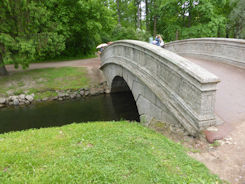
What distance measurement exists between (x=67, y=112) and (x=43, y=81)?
481cm

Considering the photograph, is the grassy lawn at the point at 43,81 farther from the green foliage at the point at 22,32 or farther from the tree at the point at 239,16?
the tree at the point at 239,16

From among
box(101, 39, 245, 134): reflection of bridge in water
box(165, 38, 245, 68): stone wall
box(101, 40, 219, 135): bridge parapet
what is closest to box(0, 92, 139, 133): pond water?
box(101, 39, 245, 134): reflection of bridge in water

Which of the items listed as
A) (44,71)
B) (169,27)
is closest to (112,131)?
(44,71)

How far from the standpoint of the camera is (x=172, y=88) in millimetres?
4957

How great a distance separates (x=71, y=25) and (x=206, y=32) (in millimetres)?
13823

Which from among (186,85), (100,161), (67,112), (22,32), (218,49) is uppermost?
(22,32)

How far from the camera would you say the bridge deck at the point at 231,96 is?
4.49m

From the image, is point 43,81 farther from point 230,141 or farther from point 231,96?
point 230,141

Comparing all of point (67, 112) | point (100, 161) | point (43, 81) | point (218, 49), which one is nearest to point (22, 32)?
point (43, 81)

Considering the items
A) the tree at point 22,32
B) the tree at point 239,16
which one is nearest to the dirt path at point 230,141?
the tree at point 22,32

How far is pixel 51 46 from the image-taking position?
14.4 meters

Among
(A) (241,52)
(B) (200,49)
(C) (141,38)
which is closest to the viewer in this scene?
(A) (241,52)

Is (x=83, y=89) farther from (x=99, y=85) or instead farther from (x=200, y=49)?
(x=200, y=49)

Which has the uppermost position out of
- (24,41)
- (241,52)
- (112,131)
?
(24,41)
